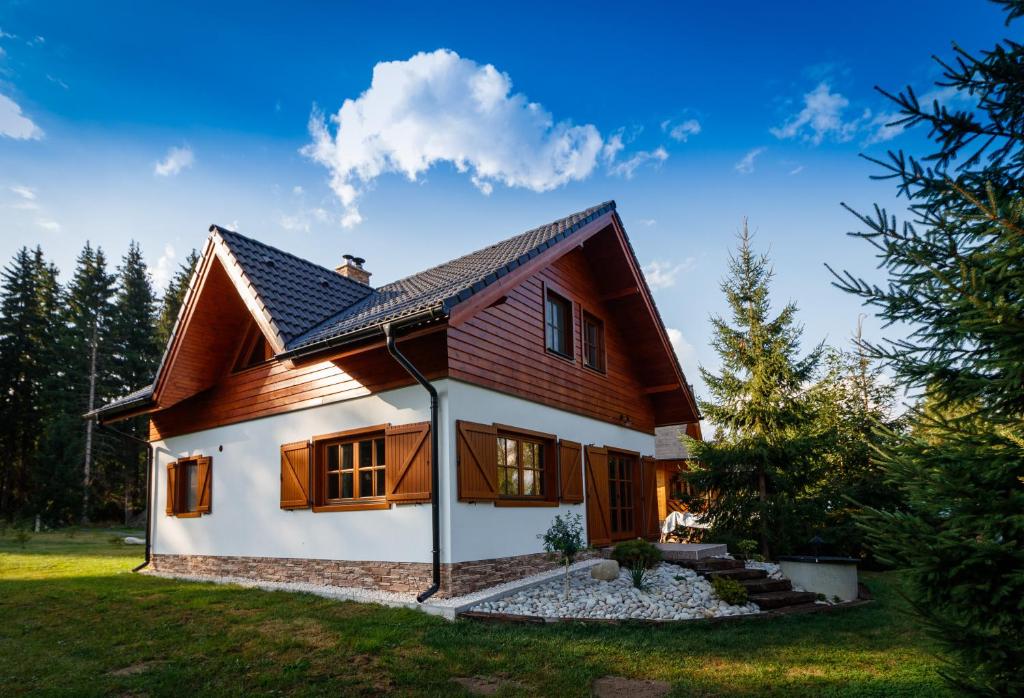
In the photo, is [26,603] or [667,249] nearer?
[26,603]

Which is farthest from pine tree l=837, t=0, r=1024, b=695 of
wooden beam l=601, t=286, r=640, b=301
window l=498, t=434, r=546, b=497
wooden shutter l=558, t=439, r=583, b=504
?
wooden beam l=601, t=286, r=640, b=301

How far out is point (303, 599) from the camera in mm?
8195

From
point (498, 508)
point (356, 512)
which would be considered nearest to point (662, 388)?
point (498, 508)

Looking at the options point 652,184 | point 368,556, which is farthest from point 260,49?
point 368,556

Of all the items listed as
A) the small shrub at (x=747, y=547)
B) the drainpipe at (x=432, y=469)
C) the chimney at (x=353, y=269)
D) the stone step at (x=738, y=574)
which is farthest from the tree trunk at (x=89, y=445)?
the stone step at (x=738, y=574)

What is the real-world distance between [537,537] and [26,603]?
6.97m

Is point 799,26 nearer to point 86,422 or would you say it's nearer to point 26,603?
point 26,603

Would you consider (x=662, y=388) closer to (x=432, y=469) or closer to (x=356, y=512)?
(x=432, y=469)

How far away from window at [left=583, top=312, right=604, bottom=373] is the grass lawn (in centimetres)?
578

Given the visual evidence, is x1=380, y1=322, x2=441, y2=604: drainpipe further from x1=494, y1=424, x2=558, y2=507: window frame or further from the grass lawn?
x1=494, y1=424, x2=558, y2=507: window frame

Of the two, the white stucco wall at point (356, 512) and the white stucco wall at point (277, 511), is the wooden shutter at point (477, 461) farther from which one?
the white stucco wall at point (277, 511)

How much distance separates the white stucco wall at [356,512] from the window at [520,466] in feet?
0.91

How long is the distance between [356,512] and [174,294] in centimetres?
3314

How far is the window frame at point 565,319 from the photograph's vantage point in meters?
10.8
